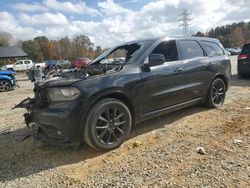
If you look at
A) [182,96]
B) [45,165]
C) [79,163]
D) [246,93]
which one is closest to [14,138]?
[45,165]

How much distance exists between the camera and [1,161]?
4.41 metres

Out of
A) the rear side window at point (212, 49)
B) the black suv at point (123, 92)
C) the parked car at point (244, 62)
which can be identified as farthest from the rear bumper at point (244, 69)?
the black suv at point (123, 92)

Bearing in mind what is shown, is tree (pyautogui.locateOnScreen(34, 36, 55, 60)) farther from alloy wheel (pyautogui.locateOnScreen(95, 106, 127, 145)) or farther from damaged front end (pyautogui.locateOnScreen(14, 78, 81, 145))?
alloy wheel (pyautogui.locateOnScreen(95, 106, 127, 145))

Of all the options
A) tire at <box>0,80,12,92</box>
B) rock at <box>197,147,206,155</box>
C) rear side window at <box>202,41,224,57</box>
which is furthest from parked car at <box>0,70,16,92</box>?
rock at <box>197,147,206,155</box>

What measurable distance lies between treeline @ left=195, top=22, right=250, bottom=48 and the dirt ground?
78.4 m

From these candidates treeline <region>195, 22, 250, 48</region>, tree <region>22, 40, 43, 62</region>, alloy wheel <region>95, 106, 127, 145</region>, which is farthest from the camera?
treeline <region>195, 22, 250, 48</region>

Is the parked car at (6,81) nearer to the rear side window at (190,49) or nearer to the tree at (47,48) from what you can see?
the rear side window at (190,49)

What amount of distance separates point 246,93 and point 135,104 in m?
4.90

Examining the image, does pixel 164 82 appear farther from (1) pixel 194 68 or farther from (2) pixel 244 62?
(2) pixel 244 62

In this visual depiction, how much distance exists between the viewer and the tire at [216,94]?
637 cm

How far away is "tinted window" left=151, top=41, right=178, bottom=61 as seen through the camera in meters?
5.35

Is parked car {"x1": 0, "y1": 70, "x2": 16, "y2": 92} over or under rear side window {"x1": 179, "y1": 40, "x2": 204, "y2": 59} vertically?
under

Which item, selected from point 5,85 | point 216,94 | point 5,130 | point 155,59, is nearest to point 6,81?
point 5,85

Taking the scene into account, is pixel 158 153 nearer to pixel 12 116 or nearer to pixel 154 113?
pixel 154 113
